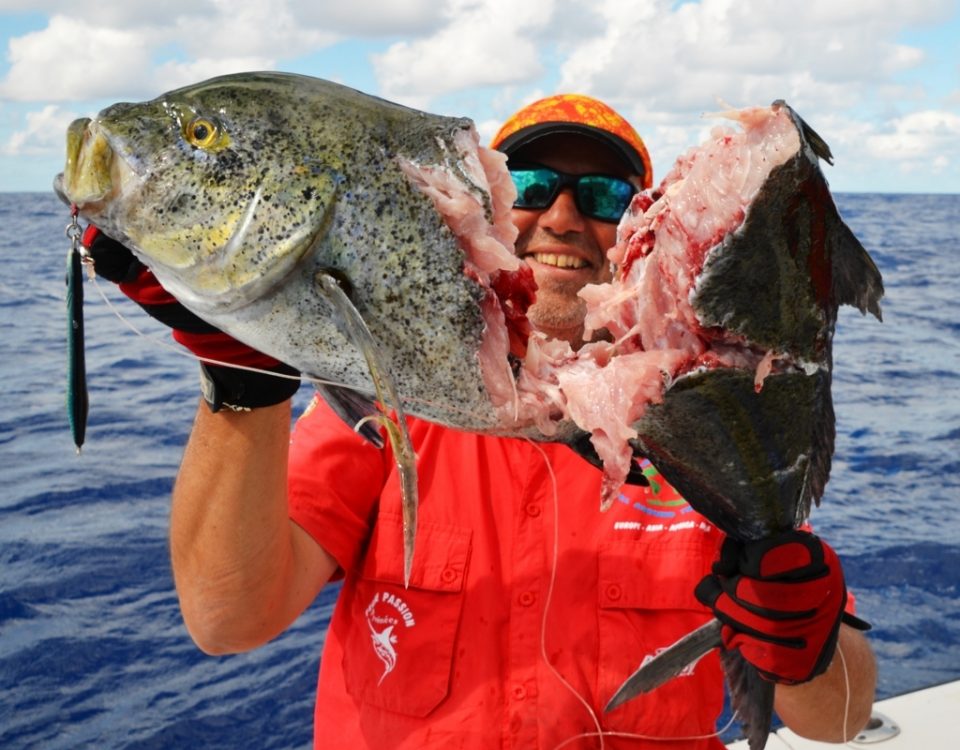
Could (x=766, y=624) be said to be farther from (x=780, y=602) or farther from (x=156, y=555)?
(x=156, y=555)

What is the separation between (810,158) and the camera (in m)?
1.69

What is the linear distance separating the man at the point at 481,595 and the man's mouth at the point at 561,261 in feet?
2.49

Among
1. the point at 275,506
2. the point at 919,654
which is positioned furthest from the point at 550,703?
the point at 919,654

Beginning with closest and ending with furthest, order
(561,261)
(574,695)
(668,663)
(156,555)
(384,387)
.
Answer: (384,387), (668,663), (574,695), (561,261), (156,555)

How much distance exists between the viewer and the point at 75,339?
1701mm

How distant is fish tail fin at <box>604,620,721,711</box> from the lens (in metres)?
2.27

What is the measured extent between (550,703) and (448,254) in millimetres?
1655

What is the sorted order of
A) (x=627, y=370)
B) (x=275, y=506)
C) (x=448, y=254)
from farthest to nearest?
(x=275, y=506), (x=627, y=370), (x=448, y=254)

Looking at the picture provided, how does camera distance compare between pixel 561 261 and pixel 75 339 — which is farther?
pixel 561 261

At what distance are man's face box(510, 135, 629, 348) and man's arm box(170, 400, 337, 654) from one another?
1259 millimetres

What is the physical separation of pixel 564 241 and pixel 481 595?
4.64 feet

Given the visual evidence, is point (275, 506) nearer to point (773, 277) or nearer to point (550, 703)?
point (550, 703)

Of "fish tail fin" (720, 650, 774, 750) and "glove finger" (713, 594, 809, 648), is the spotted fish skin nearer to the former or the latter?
"glove finger" (713, 594, 809, 648)

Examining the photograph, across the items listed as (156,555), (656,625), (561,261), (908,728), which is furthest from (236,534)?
(156,555)
